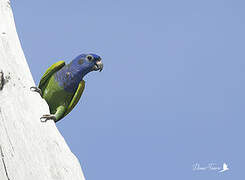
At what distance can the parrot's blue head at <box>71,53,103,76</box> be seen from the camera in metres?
5.22

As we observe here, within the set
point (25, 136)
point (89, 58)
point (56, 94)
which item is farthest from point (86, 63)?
point (25, 136)

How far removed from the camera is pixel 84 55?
5.31 m

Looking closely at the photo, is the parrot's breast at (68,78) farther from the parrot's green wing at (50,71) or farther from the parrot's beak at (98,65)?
the parrot's beak at (98,65)

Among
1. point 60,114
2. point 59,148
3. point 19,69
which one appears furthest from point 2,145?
point 60,114

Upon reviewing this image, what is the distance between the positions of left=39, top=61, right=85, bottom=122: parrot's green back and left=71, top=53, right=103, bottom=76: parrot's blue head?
0.60 feet

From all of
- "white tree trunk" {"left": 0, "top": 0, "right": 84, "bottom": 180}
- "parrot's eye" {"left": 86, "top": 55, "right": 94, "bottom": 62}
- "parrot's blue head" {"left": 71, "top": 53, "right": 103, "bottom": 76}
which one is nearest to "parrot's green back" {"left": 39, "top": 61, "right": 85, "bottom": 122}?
"parrot's blue head" {"left": 71, "top": 53, "right": 103, "bottom": 76}

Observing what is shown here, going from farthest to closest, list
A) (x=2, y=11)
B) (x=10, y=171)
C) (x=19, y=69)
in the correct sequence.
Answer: (x=2, y=11) → (x=19, y=69) → (x=10, y=171)

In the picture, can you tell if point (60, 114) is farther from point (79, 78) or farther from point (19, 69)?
point (19, 69)

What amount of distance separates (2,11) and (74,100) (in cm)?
147

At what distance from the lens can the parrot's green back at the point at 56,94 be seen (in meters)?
4.93

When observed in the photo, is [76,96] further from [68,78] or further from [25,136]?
[25,136]

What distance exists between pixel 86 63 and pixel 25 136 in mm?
2230

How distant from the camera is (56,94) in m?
4.97

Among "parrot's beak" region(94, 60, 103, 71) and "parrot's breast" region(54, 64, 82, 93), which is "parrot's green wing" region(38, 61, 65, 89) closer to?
"parrot's breast" region(54, 64, 82, 93)
